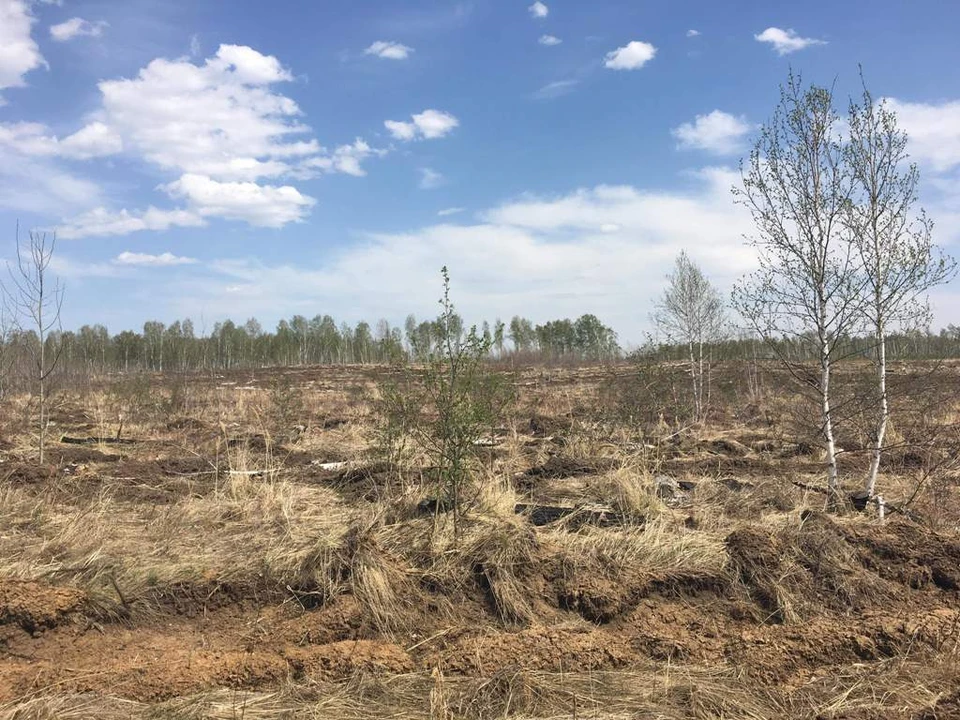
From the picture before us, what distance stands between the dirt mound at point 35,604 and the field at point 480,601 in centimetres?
1

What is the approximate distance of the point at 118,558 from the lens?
16.5ft

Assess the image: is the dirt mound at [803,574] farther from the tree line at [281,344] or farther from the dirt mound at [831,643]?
the tree line at [281,344]

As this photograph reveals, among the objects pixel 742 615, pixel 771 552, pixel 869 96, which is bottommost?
pixel 742 615

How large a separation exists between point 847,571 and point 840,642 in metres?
1.21

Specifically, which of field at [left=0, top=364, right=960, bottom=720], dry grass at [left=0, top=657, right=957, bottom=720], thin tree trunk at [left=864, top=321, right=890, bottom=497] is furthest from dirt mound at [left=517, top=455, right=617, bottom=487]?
dry grass at [left=0, top=657, right=957, bottom=720]

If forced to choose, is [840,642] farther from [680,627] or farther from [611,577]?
[611,577]

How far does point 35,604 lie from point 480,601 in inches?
119

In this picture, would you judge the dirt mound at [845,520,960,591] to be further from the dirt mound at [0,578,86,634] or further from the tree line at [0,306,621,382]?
the tree line at [0,306,621,382]

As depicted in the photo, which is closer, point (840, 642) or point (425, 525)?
point (840, 642)

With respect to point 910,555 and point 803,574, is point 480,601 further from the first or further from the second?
point 910,555

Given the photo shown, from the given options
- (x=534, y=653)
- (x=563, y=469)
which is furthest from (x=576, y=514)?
(x=563, y=469)

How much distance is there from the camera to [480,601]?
4.73m

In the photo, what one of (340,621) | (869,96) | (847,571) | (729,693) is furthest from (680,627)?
(869,96)

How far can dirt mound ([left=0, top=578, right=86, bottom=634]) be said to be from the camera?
409 cm
